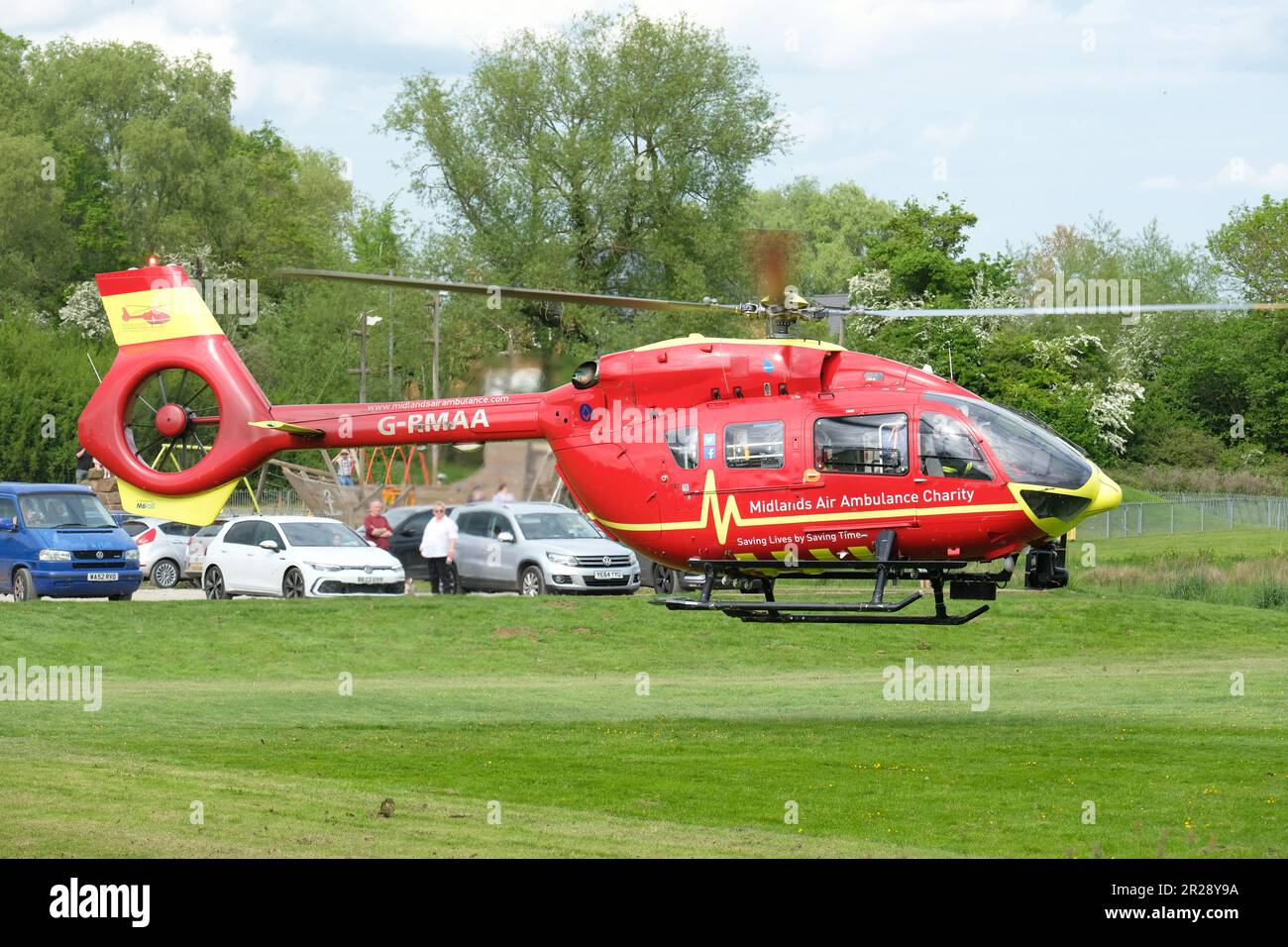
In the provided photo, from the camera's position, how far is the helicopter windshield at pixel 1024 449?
708 inches

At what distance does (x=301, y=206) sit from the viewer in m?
100

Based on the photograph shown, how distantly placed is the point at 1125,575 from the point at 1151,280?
6207 centimetres

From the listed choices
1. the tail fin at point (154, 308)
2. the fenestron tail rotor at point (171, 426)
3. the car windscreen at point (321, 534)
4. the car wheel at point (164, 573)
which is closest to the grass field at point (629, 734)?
the fenestron tail rotor at point (171, 426)

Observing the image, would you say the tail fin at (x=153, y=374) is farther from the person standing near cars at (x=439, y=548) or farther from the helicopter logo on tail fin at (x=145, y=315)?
the person standing near cars at (x=439, y=548)

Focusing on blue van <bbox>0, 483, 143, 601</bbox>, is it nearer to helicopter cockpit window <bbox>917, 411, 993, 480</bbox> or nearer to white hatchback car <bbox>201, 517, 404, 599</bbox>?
white hatchback car <bbox>201, 517, 404, 599</bbox>

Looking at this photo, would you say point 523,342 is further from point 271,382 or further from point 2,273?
point 2,273

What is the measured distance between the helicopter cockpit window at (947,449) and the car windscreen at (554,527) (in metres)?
16.8

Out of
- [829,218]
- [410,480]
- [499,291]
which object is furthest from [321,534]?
[829,218]

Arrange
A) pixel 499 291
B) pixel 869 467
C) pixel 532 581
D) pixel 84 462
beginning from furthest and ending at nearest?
1. pixel 532 581
2. pixel 84 462
3. pixel 869 467
4. pixel 499 291

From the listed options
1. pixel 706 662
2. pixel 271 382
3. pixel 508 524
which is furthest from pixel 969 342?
pixel 706 662

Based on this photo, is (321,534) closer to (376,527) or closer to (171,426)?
(376,527)

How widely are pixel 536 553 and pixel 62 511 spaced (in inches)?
351

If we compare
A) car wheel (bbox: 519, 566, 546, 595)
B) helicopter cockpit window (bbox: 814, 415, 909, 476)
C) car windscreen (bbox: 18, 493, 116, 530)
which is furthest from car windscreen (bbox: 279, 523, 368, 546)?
helicopter cockpit window (bbox: 814, 415, 909, 476)

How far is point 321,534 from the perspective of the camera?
33.7 metres
